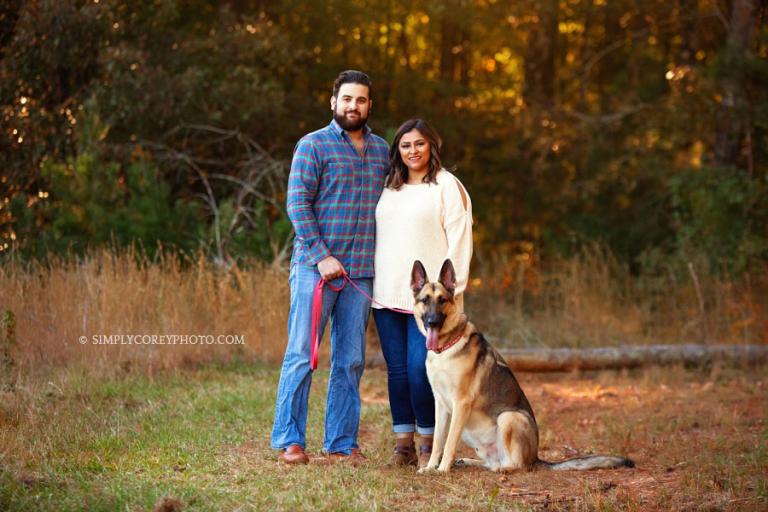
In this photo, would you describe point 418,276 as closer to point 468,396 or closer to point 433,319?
point 433,319

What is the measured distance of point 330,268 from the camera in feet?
18.2

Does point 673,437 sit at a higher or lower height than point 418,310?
lower

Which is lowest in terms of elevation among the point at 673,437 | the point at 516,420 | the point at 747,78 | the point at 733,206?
the point at 673,437

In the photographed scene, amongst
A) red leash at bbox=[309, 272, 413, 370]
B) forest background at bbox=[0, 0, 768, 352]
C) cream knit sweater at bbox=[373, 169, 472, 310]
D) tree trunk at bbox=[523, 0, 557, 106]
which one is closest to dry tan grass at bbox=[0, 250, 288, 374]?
forest background at bbox=[0, 0, 768, 352]

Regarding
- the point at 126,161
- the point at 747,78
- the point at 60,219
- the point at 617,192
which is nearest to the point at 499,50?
the point at 617,192

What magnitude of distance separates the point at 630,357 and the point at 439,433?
210 inches

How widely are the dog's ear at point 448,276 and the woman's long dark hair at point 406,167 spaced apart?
0.55 metres

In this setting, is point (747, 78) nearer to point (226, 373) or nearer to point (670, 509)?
point (226, 373)

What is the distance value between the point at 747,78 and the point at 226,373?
9117 mm

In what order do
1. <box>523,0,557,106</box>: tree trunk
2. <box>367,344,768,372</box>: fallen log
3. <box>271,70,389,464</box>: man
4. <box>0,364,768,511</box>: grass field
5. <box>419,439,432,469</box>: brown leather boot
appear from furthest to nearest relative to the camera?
<box>523,0,557,106</box>: tree trunk < <box>367,344,768,372</box>: fallen log < <box>419,439,432,469</box>: brown leather boot < <box>271,70,389,464</box>: man < <box>0,364,768,511</box>: grass field

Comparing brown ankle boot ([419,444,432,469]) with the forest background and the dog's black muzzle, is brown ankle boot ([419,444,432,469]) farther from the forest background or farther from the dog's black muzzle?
the forest background

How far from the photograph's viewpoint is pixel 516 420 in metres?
5.73

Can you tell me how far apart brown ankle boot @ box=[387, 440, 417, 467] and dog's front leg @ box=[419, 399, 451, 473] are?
0.71 ft

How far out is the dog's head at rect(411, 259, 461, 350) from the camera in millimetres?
5441
